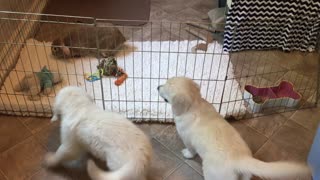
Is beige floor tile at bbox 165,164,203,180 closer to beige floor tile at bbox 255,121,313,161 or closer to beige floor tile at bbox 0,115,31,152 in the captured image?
beige floor tile at bbox 255,121,313,161

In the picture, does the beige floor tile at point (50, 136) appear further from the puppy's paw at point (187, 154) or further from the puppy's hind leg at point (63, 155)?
the puppy's paw at point (187, 154)

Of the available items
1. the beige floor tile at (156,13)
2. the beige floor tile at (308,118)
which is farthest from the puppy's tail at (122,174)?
the beige floor tile at (156,13)

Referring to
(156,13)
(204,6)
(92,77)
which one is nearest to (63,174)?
(92,77)

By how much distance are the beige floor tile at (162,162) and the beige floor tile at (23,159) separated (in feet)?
1.83

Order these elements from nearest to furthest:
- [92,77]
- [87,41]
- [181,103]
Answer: [181,103] → [92,77] → [87,41]

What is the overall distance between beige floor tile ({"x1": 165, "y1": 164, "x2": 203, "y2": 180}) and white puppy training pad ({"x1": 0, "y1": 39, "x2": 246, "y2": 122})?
0.34 meters

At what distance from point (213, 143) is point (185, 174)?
33cm

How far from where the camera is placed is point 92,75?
7.13 ft

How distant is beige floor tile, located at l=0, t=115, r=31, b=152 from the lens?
1.81 meters

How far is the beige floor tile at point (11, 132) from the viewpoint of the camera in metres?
1.81

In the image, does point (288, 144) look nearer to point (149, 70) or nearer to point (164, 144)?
point (164, 144)

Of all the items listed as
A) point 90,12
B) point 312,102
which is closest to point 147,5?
point 90,12

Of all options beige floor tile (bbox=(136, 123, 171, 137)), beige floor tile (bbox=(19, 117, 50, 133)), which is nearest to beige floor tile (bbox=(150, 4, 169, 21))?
beige floor tile (bbox=(136, 123, 171, 137))

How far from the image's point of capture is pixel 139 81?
85.4 inches
